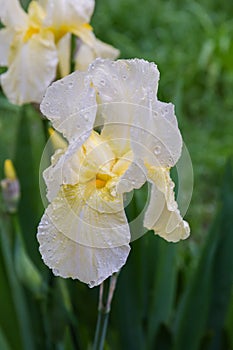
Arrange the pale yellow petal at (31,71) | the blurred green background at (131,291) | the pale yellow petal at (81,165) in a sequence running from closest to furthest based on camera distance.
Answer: the pale yellow petal at (81,165)
the pale yellow petal at (31,71)
the blurred green background at (131,291)

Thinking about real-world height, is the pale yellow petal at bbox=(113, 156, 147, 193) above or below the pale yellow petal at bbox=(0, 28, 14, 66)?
above

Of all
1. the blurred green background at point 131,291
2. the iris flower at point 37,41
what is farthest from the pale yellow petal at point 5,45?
the blurred green background at point 131,291

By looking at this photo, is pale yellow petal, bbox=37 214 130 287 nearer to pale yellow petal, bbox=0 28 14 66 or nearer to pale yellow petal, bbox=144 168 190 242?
pale yellow petal, bbox=144 168 190 242

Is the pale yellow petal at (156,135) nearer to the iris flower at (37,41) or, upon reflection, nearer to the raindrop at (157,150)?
the raindrop at (157,150)

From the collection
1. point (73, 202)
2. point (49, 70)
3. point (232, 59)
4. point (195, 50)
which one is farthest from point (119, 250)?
point (195, 50)

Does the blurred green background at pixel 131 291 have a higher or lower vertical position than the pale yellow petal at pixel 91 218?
lower

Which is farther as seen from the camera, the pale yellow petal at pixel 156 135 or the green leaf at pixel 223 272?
the green leaf at pixel 223 272

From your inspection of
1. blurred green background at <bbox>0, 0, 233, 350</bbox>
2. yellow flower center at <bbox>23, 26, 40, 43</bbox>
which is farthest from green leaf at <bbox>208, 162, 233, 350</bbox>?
yellow flower center at <bbox>23, 26, 40, 43</bbox>
